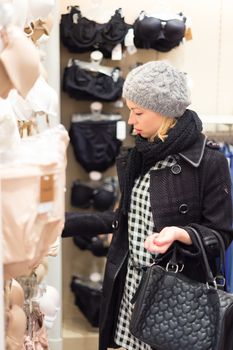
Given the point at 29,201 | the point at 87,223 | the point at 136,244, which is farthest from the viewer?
the point at 87,223

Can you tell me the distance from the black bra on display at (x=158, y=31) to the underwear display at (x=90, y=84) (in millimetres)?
264

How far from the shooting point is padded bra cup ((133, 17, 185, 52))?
2812 millimetres

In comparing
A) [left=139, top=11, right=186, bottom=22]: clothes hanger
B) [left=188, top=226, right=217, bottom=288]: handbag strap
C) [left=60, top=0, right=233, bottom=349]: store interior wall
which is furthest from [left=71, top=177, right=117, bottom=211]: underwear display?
[left=188, top=226, right=217, bottom=288]: handbag strap

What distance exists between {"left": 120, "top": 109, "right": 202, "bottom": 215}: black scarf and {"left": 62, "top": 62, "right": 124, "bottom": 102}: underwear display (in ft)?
3.77

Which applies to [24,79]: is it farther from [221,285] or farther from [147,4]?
[147,4]

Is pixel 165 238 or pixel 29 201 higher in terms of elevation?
pixel 29 201

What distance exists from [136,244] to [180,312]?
0.31 metres

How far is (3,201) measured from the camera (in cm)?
89

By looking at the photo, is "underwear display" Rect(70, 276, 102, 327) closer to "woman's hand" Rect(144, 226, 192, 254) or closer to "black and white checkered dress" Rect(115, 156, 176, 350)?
"black and white checkered dress" Rect(115, 156, 176, 350)

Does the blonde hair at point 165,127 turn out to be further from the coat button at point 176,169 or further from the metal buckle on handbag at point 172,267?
the metal buckle on handbag at point 172,267

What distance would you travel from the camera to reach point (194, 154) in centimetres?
174

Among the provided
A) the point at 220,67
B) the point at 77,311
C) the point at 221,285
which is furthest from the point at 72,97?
the point at 221,285

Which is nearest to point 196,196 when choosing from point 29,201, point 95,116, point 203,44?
point 29,201

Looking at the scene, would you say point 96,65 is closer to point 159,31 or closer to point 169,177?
point 159,31
